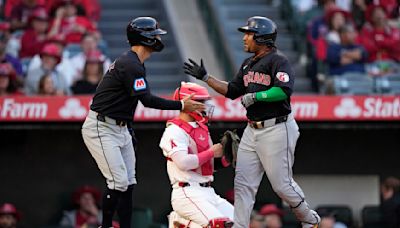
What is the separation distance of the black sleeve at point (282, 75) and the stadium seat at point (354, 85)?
4.05 metres

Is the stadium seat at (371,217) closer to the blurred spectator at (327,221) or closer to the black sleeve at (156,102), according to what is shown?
the blurred spectator at (327,221)

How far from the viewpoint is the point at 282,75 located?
9.06 meters

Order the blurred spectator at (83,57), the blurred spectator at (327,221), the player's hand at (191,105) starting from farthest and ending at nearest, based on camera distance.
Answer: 1. the blurred spectator at (83,57)
2. the blurred spectator at (327,221)
3. the player's hand at (191,105)

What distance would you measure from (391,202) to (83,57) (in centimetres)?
360

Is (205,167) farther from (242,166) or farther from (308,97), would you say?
(308,97)

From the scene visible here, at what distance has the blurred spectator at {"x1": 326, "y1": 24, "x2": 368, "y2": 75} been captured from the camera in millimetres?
13992

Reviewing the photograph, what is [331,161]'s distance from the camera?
45.9ft

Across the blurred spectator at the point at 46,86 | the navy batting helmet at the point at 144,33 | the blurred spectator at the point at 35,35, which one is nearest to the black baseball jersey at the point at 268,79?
the navy batting helmet at the point at 144,33

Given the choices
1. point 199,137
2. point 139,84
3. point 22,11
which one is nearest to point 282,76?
point 199,137

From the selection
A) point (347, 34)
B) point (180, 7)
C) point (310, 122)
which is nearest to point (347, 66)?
point (347, 34)

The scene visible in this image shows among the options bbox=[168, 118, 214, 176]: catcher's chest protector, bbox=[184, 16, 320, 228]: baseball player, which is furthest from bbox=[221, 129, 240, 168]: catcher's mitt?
bbox=[168, 118, 214, 176]: catcher's chest protector

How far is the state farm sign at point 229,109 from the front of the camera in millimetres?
12266

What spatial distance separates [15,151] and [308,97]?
3203 mm

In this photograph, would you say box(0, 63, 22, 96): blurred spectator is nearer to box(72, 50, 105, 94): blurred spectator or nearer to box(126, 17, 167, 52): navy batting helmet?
box(72, 50, 105, 94): blurred spectator
